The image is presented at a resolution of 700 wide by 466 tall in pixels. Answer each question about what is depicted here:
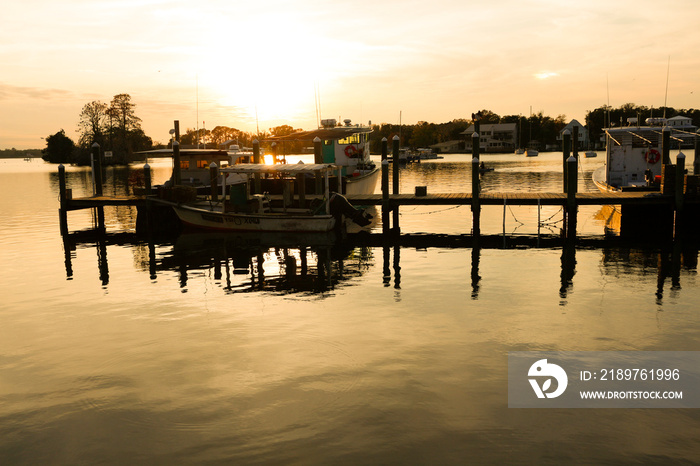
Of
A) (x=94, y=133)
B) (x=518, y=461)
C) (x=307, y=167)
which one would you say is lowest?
(x=518, y=461)

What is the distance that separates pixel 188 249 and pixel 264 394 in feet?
55.4

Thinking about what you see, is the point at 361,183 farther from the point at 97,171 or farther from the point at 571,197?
the point at 97,171

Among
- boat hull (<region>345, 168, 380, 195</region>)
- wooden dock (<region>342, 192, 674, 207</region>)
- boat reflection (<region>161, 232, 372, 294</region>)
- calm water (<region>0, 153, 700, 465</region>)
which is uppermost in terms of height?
boat hull (<region>345, 168, 380, 195</region>)

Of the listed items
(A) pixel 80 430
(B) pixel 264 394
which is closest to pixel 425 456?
(B) pixel 264 394

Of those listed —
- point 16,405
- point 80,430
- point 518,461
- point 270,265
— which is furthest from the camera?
point 270,265

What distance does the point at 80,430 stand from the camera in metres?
9.02

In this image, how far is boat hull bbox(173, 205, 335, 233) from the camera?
2714cm

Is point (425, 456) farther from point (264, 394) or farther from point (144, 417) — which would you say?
point (144, 417)

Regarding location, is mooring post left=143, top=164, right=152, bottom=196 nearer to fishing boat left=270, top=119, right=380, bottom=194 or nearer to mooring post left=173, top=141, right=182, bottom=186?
mooring post left=173, top=141, right=182, bottom=186

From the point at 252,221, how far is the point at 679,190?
19.3 m

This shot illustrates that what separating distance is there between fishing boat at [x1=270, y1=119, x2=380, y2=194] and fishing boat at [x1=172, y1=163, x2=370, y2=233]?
7.81 m

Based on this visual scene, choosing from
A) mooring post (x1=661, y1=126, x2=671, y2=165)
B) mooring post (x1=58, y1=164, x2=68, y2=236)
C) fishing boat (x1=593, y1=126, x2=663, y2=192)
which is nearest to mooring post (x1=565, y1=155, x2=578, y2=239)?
mooring post (x1=661, y1=126, x2=671, y2=165)

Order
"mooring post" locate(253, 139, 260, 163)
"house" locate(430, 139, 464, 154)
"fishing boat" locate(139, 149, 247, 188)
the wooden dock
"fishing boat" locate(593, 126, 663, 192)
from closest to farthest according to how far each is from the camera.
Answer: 1. the wooden dock
2. "fishing boat" locate(593, 126, 663, 192)
3. "mooring post" locate(253, 139, 260, 163)
4. "fishing boat" locate(139, 149, 247, 188)
5. "house" locate(430, 139, 464, 154)

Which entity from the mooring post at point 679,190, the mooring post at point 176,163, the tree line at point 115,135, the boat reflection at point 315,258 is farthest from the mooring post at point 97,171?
the tree line at point 115,135
